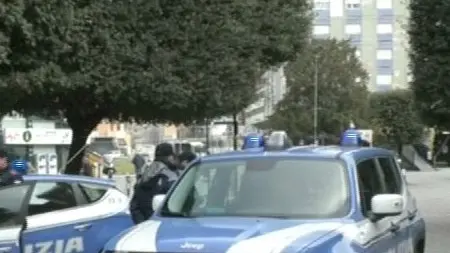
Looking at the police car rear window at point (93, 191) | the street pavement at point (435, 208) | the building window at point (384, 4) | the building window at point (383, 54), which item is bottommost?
the street pavement at point (435, 208)

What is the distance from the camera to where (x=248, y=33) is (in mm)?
19156

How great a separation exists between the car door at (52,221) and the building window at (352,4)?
9721 centimetres

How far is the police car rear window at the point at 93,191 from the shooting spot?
935cm

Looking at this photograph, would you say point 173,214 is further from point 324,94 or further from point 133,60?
point 324,94

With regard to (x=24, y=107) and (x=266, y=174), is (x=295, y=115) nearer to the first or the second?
(x=24, y=107)

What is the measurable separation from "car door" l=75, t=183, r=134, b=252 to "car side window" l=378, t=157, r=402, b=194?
2956 mm

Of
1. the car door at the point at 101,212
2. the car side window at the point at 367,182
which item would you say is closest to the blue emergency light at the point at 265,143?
the car side window at the point at 367,182

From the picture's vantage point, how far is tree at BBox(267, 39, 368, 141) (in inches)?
2680

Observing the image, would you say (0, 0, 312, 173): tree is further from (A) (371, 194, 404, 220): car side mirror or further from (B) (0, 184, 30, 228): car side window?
(A) (371, 194, 404, 220): car side mirror

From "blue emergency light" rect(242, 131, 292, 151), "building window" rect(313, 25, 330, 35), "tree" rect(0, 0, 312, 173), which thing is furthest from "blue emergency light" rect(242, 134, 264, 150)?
"building window" rect(313, 25, 330, 35)

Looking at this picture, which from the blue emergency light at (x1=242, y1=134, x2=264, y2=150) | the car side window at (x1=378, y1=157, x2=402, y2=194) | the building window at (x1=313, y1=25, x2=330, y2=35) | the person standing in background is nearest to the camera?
the blue emergency light at (x1=242, y1=134, x2=264, y2=150)

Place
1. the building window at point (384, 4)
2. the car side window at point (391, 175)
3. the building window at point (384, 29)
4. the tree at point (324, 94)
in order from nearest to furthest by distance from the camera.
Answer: the car side window at point (391, 175)
the tree at point (324, 94)
the building window at point (384, 4)
the building window at point (384, 29)

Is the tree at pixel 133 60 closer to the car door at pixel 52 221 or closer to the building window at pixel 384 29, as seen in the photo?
the car door at pixel 52 221

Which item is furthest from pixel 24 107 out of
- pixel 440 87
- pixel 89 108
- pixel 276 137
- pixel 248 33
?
pixel 276 137
